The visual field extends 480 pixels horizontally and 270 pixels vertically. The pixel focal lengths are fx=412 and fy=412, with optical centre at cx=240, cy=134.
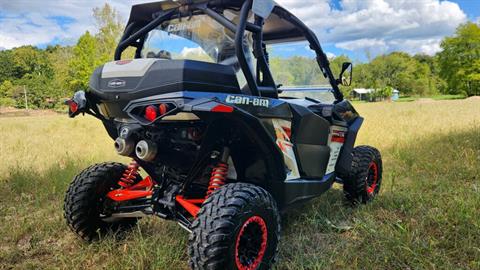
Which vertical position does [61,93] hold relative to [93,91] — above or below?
below

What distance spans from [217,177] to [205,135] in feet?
1.19

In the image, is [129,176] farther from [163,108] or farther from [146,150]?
[163,108]

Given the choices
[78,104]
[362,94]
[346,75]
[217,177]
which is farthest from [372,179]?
[362,94]

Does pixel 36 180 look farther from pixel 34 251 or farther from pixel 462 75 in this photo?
pixel 462 75

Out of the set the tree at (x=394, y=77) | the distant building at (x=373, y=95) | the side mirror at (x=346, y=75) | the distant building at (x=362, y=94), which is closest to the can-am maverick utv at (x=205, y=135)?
the side mirror at (x=346, y=75)

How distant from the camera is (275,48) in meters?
4.75

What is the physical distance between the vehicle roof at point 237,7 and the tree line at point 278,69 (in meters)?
0.29

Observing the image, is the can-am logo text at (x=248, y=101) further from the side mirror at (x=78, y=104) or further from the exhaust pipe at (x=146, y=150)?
the side mirror at (x=78, y=104)

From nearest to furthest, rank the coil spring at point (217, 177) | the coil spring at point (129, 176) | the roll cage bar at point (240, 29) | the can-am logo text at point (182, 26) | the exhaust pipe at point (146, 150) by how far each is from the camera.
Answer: the exhaust pipe at point (146, 150)
the roll cage bar at point (240, 29)
the coil spring at point (217, 177)
the can-am logo text at point (182, 26)
the coil spring at point (129, 176)

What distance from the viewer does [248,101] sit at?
2846mm

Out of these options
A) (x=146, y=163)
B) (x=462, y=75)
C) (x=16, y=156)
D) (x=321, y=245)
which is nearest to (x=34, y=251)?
(x=146, y=163)

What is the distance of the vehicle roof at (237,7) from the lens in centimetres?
318

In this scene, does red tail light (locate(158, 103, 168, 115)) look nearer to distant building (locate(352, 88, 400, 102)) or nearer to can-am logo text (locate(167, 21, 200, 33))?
can-am logo text (locate(167, 21, 200, 33))

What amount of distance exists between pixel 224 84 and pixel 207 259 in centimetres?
119
